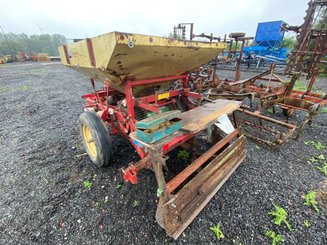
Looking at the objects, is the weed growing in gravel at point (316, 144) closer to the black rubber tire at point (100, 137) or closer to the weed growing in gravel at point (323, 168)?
the weed growing in gravel at point (323, 168)

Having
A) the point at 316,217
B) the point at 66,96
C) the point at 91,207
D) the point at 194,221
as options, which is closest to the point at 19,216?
the point at 91,207

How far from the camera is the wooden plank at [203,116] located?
1.79m

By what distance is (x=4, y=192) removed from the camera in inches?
88.5

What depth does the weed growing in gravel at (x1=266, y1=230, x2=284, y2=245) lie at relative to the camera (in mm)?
1630

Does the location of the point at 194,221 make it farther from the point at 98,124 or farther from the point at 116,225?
the point at 98,124

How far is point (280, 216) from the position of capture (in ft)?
6.04

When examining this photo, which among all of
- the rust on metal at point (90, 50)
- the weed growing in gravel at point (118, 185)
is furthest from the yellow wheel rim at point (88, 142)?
the rust on metal at point (90, 50)

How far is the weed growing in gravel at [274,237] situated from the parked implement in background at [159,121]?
65 centimetres

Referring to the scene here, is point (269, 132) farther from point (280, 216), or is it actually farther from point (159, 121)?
point (159, 121)

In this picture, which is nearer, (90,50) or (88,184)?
(90,50)

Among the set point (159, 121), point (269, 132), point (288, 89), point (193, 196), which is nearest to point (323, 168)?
point (269, 132)

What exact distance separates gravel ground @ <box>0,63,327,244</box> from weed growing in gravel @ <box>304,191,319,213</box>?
0.16ft

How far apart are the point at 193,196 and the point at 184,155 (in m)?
1.00

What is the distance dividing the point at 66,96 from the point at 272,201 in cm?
785
